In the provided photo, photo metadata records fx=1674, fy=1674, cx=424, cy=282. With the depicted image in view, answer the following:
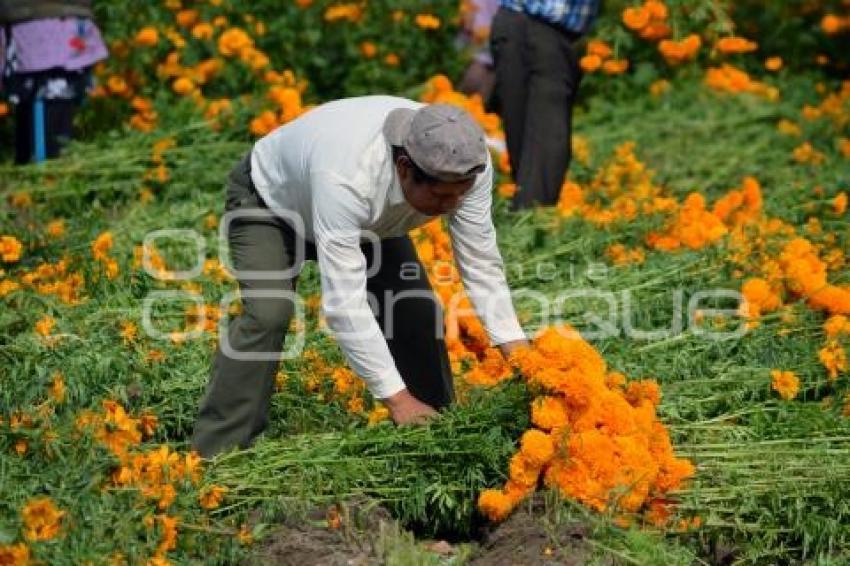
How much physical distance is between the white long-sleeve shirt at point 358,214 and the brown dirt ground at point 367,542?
0.37m

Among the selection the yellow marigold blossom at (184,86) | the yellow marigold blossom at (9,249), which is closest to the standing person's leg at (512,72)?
the yellow marigold blossom at (184,86)

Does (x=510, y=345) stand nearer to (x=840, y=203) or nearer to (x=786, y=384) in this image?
(x=786, y=384)

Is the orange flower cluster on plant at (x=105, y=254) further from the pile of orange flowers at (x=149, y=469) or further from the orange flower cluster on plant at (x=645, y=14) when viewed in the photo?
the orange flower cluster on plant at (x=645, y=14)

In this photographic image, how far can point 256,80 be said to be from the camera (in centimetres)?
935

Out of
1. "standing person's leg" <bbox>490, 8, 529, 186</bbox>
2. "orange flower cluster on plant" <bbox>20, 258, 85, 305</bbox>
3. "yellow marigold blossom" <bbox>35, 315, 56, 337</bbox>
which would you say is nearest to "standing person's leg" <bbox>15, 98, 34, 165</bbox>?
"orange flower cluster on plant" <bbox>20, 258, 85, 305</bbox>

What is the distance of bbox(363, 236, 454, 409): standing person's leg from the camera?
16.9 feet

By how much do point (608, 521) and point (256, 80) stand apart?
5341mm

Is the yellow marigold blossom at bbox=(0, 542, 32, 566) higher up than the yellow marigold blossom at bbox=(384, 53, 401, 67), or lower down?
lower down

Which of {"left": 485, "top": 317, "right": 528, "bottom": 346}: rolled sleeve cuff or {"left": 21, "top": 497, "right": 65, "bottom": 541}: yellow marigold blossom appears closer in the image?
{"left": 21, "top": 497, "right": 65, "bottom": 541}: yellow marigold blossom

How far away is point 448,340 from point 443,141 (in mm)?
1741

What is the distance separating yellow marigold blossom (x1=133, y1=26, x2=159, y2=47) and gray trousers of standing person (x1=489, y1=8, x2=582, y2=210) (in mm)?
2014

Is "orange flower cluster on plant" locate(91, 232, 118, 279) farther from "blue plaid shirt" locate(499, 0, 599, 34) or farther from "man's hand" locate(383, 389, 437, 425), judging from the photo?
"blue plaid shirt" locate(499, 0, 599, 34)

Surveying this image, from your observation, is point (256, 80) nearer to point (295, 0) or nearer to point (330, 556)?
point (295, 0)

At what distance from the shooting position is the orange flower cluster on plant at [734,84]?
10.5 meters
